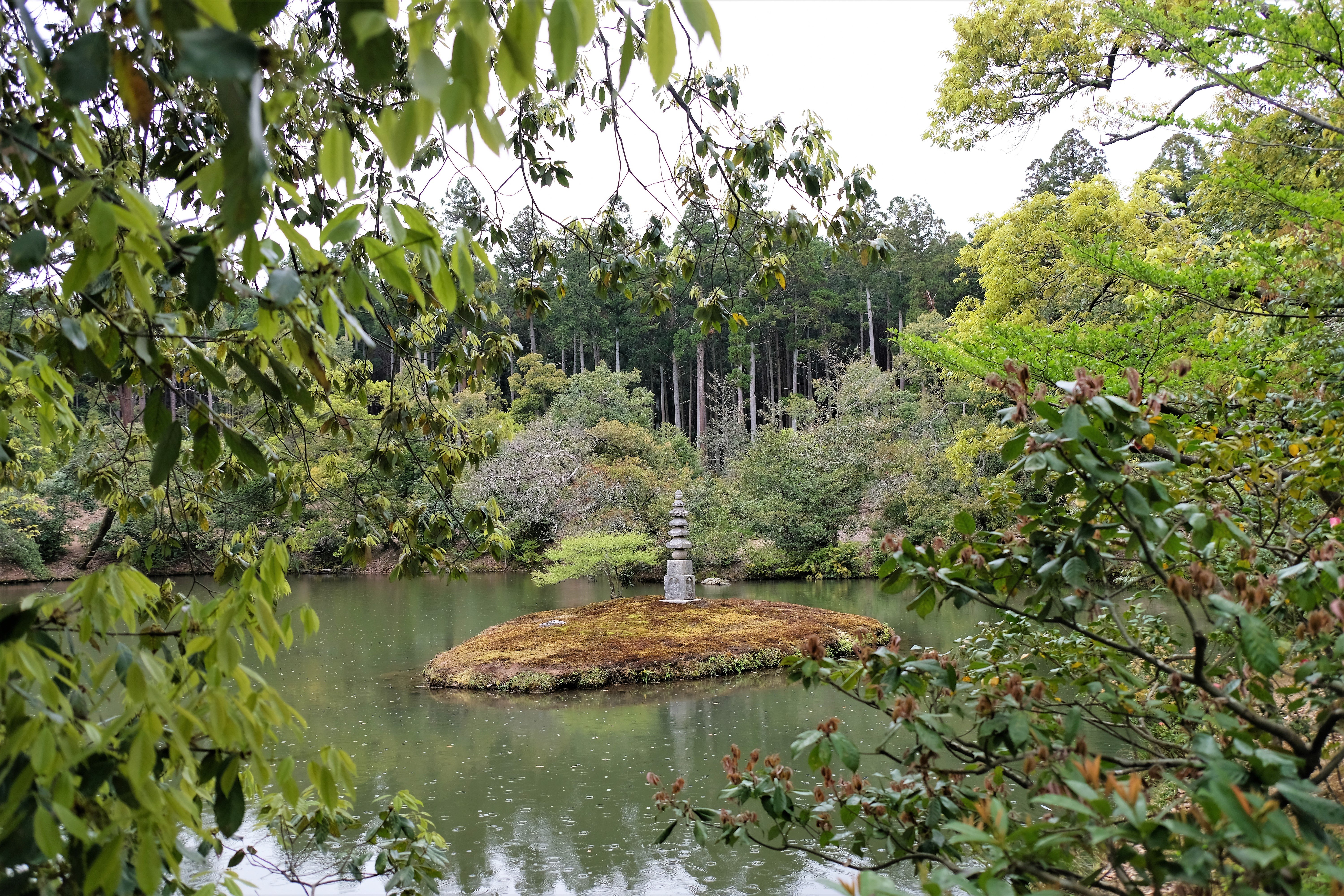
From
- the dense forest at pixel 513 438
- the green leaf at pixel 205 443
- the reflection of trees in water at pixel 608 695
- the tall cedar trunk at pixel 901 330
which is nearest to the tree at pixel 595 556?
the reflection of trees in water at pixel 608 695

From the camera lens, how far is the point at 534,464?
1647 centimetres

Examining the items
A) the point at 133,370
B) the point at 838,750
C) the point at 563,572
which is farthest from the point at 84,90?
the point at 563,572

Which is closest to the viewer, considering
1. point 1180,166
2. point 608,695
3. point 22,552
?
point 608,695

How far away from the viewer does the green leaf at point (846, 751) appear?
1142 millimetres

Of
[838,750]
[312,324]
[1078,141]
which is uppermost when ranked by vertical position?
[1078,141]

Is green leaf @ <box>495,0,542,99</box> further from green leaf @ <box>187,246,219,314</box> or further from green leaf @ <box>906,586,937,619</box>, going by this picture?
green leaf @ <box>906,586,937,619</box>

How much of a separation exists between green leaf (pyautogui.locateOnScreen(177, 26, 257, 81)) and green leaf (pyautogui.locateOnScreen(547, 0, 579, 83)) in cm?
21

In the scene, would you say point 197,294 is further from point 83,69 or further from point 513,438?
point 513,438

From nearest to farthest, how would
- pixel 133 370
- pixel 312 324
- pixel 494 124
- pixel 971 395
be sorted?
pixel 494 124, pixel 312 324, pixel 133 370, pixel 971 395

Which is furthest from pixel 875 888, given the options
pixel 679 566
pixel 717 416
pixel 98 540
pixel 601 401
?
pixel 717 416

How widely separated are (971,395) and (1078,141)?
7355mm

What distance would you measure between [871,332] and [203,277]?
84.0 ft

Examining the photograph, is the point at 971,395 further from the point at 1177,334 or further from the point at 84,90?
the point at 84,90

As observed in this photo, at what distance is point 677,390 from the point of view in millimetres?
26531
